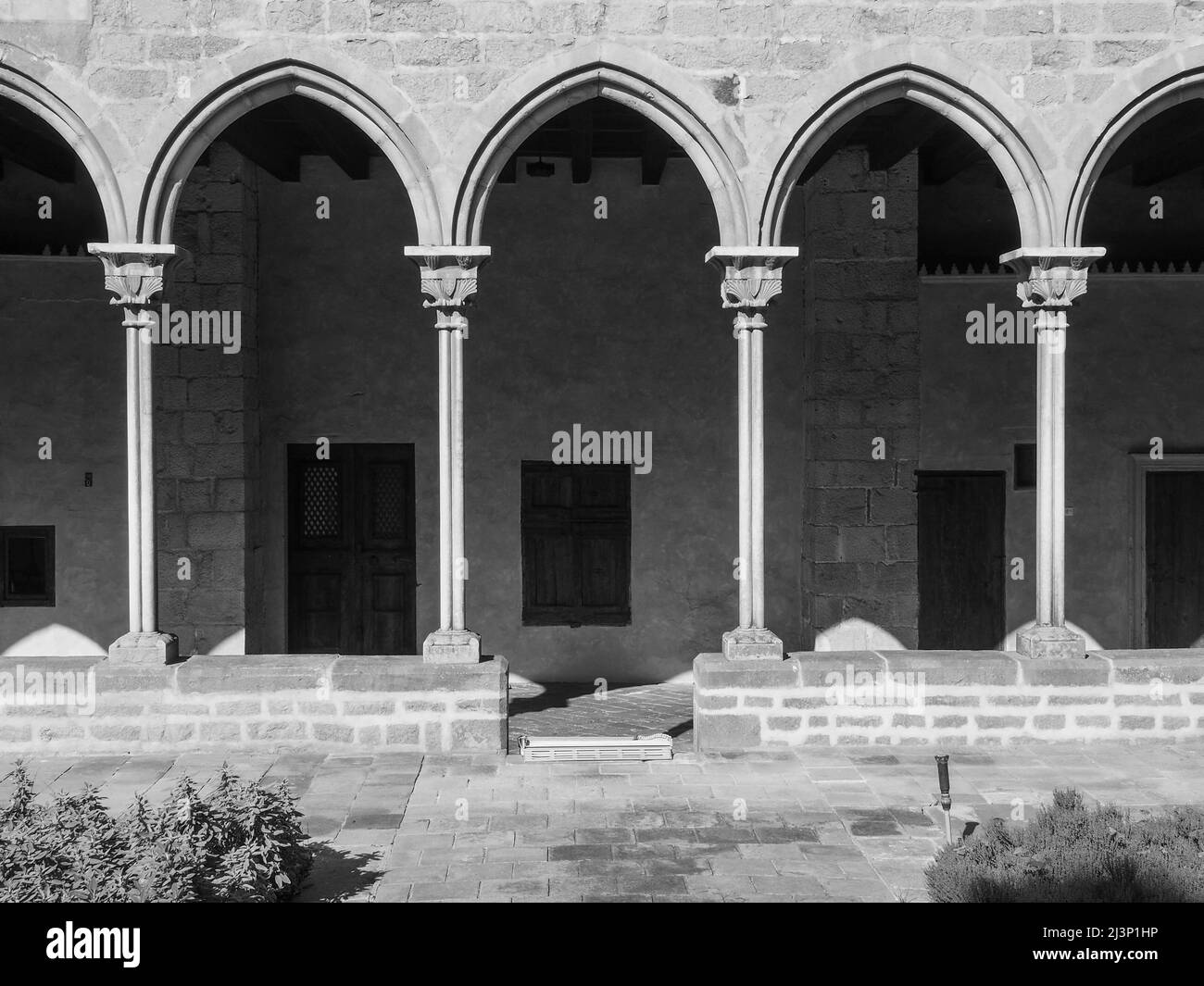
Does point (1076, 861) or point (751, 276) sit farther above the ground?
point (751, 276)

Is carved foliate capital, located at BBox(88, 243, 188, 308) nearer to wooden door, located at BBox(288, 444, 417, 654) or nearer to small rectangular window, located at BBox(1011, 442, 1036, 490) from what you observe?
wooden door, located at BBox(288, 444, 417, 654)

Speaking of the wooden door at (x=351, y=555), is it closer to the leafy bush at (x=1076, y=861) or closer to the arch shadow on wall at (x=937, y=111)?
the arch shadow on wall at (x=937, y=111)

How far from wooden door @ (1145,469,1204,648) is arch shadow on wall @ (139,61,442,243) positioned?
685 cm

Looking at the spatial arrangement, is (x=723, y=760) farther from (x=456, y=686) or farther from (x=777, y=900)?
(x=777, y=900)

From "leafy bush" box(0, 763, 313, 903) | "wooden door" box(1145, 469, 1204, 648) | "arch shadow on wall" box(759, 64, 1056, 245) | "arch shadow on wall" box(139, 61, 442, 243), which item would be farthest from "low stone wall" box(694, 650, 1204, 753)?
"wooden door" box(1145, 469, 1204, 648)

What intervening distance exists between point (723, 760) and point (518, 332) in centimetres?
468

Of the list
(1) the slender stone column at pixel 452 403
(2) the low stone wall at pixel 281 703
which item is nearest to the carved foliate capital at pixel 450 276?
(1) the slender stone column at pixel 452 403

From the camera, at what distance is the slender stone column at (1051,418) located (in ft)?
24.9

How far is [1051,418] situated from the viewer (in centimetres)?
769

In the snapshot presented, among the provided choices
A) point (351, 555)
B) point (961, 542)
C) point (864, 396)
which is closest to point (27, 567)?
point (351, 555)

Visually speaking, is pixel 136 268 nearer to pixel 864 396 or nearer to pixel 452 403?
pixel 452 403

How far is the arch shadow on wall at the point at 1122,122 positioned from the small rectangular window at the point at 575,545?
4345mm

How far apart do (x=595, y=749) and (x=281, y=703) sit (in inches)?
74.1
